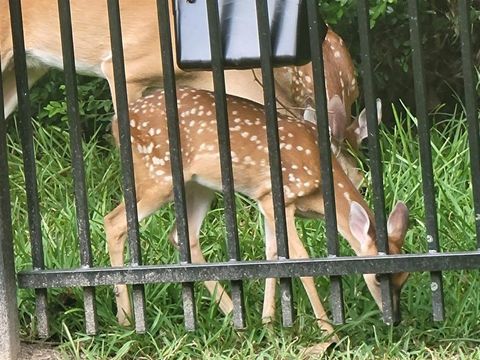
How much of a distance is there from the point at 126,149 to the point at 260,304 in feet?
3.70

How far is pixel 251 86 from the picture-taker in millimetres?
7457

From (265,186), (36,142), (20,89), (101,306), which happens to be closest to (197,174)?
(265,186)

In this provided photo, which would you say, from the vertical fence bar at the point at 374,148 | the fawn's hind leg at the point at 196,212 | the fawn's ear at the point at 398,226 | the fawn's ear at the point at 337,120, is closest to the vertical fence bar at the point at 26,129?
the fawn's hind leg at the point at 196,212

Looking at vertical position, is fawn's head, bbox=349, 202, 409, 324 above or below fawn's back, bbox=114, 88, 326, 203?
below

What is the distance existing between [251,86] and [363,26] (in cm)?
275

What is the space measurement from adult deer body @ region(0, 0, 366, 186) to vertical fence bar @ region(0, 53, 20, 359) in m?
2.48

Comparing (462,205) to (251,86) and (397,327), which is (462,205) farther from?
(251,86)

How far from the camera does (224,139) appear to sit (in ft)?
16.1

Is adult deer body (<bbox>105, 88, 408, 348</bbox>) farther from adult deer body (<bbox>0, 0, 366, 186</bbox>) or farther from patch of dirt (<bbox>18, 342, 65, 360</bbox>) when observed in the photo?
adult deer body (<bbox>0, 0, 366, 186</bbox>)

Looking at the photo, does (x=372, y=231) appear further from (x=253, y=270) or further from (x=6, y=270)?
(x=6, y=270)

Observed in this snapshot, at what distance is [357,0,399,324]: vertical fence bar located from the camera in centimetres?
473

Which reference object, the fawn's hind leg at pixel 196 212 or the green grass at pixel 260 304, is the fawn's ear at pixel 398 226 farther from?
the fawn's hind leg at pixel 196 212

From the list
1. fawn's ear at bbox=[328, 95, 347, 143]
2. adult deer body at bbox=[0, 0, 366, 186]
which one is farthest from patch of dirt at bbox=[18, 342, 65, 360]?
adult deer body at bbox=[0, 0, 366, 186]

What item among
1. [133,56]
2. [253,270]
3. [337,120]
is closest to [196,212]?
[337,120]
